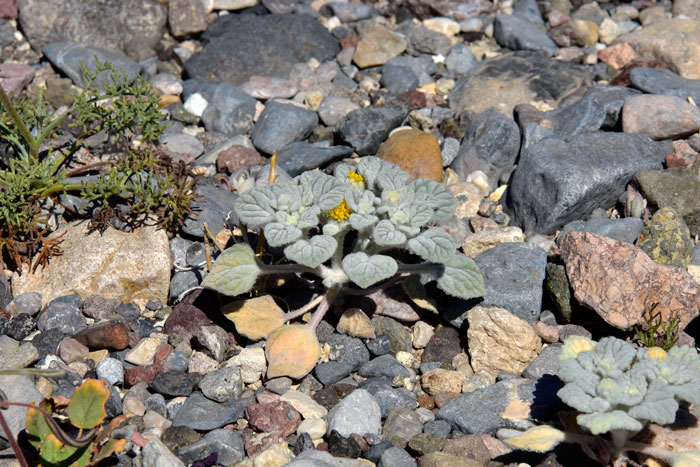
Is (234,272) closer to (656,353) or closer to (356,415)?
(356,415)

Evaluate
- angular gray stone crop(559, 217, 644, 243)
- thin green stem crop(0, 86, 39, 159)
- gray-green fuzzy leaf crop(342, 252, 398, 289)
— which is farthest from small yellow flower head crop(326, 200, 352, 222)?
thin green stem crop(0, 86, 39, 159)

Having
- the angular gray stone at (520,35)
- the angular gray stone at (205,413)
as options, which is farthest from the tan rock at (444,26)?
the angular gray stone at (205,413)

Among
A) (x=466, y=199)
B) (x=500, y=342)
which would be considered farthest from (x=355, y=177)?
(x=466, y=199)

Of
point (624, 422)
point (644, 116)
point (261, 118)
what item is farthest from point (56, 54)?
point (624, 422)

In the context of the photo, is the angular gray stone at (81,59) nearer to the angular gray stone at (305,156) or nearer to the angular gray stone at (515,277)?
the angular gray stone at (305,156)

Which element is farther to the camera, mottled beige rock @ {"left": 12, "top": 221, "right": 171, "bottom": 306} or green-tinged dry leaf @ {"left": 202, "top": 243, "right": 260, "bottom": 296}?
mottled beige rock @ {"left": 12, "top": 221, "right": 171, "bottom": 306}

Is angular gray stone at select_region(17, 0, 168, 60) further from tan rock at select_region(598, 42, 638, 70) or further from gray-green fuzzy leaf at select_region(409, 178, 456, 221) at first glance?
tan rock at select_region(598, 42, 638, 70)

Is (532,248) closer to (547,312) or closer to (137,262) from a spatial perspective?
(547,312)
